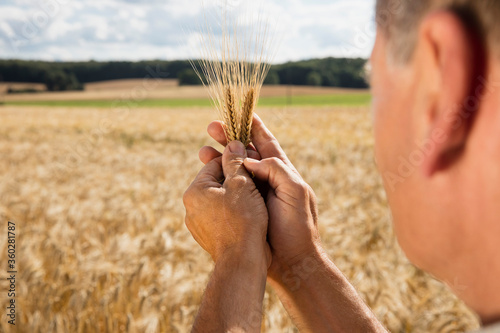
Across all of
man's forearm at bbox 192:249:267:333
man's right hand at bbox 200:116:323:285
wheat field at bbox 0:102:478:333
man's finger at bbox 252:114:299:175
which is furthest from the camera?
wheat field at bbox 0:102:478:333

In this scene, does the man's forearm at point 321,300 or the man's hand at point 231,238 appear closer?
the man's hand at point 231,238

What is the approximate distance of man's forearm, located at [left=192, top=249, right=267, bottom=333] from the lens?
1.41 m

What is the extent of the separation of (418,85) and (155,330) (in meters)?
2.60

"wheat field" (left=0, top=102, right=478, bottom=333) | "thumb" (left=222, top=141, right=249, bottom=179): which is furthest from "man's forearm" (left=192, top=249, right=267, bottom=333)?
"wheat field" (left=0, top=102, right=478, bottom=333)

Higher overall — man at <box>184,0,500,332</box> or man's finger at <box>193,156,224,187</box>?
man at <box>184,0,500,332</box>

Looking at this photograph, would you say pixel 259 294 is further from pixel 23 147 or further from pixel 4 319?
pixel 23 147

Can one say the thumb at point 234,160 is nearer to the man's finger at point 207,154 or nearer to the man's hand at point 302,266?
the man's hand at point 302,266

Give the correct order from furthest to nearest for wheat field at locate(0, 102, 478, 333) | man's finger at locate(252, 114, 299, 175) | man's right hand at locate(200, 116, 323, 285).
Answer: wheat field at locate(0, 102, 478, 333)
man's finger at locate(252, 114, 299, 175)
man's right hand at locate(200, 116, 323, 285)

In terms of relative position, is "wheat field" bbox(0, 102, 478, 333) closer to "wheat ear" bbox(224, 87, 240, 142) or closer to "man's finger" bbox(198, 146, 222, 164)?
"man's finger" bbox(198, 146, 222, 164)

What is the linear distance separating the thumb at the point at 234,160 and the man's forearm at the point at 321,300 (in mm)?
431

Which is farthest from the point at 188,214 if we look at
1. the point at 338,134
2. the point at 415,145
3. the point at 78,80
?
the point at 78,80

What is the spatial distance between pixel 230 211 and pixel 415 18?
106cm

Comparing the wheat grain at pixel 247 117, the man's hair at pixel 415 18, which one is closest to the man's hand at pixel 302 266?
the wheat grain at pixel 247 117

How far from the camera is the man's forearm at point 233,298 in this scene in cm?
141
